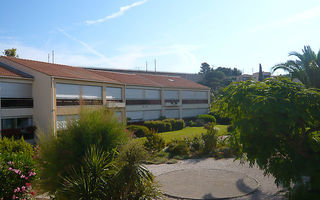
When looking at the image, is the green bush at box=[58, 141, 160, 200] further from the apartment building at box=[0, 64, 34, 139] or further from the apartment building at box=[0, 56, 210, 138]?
the apartment building at box=[0, 64, 34, 139]

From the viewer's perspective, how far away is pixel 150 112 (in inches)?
1240

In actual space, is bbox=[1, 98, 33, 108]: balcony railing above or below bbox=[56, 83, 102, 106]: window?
below

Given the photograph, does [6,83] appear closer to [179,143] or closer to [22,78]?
[22,78]

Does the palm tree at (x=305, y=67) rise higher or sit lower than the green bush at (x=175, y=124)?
higher

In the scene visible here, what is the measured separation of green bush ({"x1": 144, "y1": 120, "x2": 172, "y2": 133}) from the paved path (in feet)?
44.6

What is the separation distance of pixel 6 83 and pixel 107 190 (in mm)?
16698

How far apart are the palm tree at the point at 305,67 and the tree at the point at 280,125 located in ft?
26.7

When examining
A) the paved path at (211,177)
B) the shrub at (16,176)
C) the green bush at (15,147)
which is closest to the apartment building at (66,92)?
the green bush at (15,147)

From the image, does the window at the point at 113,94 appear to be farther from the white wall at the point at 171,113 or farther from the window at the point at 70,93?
the white wall at the point at 171,113

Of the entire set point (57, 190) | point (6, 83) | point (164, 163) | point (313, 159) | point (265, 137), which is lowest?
point (164, 163)

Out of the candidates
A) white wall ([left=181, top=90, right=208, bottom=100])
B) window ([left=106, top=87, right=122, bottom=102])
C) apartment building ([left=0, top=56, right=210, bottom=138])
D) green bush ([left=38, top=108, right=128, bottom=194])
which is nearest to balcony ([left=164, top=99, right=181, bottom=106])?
apartment building ([left=0, top=56, right=210, bottom=138])

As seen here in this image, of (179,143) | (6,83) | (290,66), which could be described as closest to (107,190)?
(179,143)

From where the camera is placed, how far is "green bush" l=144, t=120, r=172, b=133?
86.3 feet

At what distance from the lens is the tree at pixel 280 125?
4.72 m
